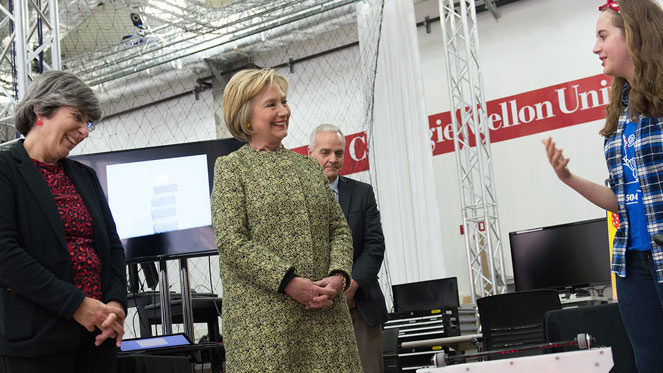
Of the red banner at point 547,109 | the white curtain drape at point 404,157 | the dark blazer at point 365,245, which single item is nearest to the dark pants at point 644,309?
the dark blazer at point 365,245

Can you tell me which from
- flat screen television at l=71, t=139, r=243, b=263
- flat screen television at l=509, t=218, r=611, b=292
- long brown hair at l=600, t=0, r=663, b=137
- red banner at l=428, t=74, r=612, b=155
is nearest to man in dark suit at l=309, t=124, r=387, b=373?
flat screen television at l=71, t=139, r=243, b=263

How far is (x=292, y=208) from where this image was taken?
2.01 meters

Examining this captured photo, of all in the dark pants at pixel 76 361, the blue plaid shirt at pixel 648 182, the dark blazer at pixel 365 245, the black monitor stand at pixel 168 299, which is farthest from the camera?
the black monitor stand at pixel 168 299

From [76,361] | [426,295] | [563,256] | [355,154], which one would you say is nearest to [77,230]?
[76,361]

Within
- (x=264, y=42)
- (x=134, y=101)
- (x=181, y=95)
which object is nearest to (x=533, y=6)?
(x=264, y=42)

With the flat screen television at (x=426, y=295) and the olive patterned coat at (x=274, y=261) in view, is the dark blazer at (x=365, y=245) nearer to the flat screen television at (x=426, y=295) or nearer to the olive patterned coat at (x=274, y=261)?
the olive patterned coat at (x=274, y=261)

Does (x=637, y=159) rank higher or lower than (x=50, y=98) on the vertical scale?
lower

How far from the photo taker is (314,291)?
6.26ft

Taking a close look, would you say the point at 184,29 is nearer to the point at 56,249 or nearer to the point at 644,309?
the point at 56,249

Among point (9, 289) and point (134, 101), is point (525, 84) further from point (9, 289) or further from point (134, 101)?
point (9, 289)

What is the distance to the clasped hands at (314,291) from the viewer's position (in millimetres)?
1886

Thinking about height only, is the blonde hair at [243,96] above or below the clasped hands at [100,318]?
above

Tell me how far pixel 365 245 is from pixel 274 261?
41.0 inches

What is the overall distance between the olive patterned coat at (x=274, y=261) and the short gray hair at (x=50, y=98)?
0.48 metres
